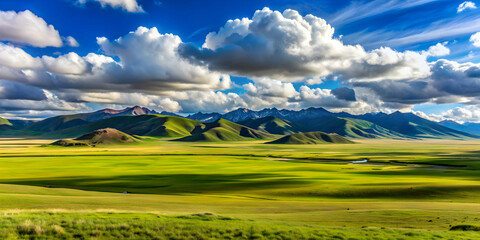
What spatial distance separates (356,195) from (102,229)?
1650 inches

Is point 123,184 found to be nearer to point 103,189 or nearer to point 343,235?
point 103,189

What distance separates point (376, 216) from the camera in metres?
28.5

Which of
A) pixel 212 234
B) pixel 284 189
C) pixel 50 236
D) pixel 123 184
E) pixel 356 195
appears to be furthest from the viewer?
pixel 123 184

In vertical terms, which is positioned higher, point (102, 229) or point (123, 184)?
point (102, 229)

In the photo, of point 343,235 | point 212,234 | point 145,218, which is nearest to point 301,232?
point 343,235

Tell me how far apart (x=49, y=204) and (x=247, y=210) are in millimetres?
22844

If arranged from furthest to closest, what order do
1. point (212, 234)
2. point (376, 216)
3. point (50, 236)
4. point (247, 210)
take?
point (247, 210) < point (376, 216) < point (212, 234) < point (50, 236)

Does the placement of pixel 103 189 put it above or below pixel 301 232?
below

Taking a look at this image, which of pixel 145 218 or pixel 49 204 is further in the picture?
pixel 49 204

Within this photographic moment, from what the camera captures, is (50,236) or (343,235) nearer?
(50,236)

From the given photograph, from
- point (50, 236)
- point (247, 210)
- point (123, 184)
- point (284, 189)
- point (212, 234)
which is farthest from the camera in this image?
point (123, 184)

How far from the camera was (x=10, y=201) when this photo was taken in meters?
34.7

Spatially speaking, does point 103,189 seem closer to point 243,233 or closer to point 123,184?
point 123,184

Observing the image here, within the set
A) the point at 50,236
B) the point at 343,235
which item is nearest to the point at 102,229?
the point at 50,236
